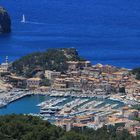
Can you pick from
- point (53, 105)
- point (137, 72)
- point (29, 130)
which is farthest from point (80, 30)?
point (29, 130)

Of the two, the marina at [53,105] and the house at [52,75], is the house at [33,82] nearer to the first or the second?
the house at [52,75]

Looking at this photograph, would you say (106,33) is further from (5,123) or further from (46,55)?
(5,123)

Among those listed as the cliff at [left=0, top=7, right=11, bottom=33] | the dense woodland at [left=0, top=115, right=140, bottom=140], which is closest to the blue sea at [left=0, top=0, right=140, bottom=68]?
the cliff at [left=0, top=7, right=11, bottom=33]

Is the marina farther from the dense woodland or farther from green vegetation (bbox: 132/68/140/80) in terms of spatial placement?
the dense woodland

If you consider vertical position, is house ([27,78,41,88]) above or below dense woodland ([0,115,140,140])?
above

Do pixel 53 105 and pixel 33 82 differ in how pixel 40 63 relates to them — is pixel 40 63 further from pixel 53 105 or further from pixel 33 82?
pixel 53 105
